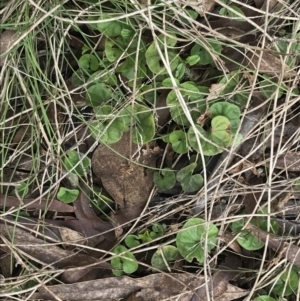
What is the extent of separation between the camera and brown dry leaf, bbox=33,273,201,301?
117 centimetres

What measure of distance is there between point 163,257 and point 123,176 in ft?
0.73

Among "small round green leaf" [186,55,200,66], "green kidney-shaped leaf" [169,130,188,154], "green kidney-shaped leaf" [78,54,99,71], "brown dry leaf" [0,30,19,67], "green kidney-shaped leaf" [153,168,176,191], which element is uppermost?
"brown dry leaf" [0,30,19,67]

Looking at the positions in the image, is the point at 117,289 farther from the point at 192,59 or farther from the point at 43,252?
the point at 192,59

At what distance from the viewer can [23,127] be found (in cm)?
118

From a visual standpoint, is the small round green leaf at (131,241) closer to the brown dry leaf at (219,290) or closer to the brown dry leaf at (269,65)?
the brown dry leaf at (219,290)

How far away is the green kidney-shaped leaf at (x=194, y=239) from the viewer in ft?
3.72

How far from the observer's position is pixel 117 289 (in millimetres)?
1171

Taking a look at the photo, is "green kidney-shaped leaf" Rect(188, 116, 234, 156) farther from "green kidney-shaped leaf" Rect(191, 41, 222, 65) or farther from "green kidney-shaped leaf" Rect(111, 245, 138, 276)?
"green kidney-shaped leaf" Rect(111, 245, 138, 276)

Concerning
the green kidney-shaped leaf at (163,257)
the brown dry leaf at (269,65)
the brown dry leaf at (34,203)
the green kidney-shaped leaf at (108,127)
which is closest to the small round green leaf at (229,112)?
the brown dry leaf at (269,65)

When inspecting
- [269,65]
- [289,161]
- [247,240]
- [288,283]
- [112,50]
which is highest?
[112,50]

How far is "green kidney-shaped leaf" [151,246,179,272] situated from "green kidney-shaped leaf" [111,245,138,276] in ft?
0.16

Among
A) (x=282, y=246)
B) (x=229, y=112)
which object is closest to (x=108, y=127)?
(x=229, y=112)

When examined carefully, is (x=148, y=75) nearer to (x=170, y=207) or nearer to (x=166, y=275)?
(x=170, y=207)

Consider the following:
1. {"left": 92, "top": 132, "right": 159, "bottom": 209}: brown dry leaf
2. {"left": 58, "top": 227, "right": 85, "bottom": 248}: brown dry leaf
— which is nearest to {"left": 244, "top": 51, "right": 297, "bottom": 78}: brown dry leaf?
{"left": 92, "top": 132, "right": 159, "bottom": 209}: brown dry leaf
